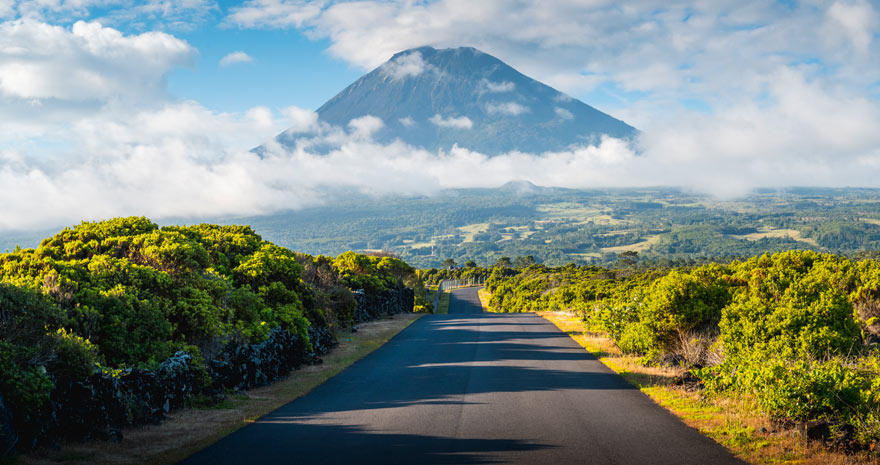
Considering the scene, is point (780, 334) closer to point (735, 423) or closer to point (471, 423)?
point (735, 423)

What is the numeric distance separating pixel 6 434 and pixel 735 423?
11472 mm

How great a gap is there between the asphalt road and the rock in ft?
8.03

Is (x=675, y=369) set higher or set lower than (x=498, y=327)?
higher

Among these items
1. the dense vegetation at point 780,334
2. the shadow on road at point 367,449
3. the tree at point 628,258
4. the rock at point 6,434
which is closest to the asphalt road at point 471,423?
the shadow on road at point 367,449

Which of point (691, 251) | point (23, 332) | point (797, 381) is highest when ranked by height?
point (23, 332)

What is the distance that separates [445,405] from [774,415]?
20.8 feet

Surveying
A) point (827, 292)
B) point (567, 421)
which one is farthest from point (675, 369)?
point (567, 421)

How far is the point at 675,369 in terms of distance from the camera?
56.0ft

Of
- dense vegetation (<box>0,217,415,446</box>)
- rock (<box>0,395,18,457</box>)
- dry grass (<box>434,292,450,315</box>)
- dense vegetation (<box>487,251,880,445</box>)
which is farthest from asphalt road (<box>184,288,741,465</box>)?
dry grass (<box>434,292,450,315</box>)

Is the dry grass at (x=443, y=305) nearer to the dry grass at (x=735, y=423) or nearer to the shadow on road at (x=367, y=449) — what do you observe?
the dry grass at (x=735, y=423)

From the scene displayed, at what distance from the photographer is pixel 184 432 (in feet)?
36.0

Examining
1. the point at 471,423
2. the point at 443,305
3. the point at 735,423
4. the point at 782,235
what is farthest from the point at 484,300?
the point at 782,235

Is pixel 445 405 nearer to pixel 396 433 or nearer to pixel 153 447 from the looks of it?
pixel 396 433

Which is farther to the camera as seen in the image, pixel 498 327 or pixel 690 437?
pixel 498 327
